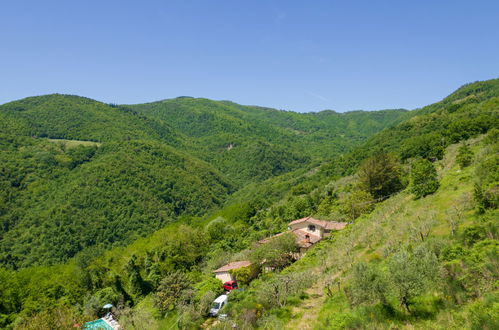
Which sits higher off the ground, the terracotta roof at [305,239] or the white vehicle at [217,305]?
the terracotta roof at [305,239]

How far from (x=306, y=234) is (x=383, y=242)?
1873 cm

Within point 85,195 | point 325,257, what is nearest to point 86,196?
point 85,195

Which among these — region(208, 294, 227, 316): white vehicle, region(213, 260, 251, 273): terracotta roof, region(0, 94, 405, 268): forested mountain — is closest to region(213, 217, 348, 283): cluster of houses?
region(213, 260, 251, 273): terracotta roof

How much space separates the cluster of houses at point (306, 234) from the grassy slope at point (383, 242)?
484cm

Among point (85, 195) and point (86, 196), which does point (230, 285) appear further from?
point (85, 195)

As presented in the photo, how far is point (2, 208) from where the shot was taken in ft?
433

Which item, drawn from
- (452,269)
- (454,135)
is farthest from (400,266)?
(454,135)

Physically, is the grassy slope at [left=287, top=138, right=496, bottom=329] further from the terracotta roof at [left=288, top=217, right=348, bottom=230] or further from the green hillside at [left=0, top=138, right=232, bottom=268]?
the green hillside at [left=0, top=138, right=232, bottom=268]

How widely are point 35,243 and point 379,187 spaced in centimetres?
12159

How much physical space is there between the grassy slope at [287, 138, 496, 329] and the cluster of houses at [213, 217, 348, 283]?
15.9ft

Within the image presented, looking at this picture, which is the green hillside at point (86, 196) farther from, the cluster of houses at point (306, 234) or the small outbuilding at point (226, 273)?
the small outbuilding at point (226, 273)

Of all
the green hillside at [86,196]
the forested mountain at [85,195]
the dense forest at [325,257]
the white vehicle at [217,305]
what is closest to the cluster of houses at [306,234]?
the dense forest at [325,257]

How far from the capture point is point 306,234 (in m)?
44.7

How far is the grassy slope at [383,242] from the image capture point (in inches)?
667
